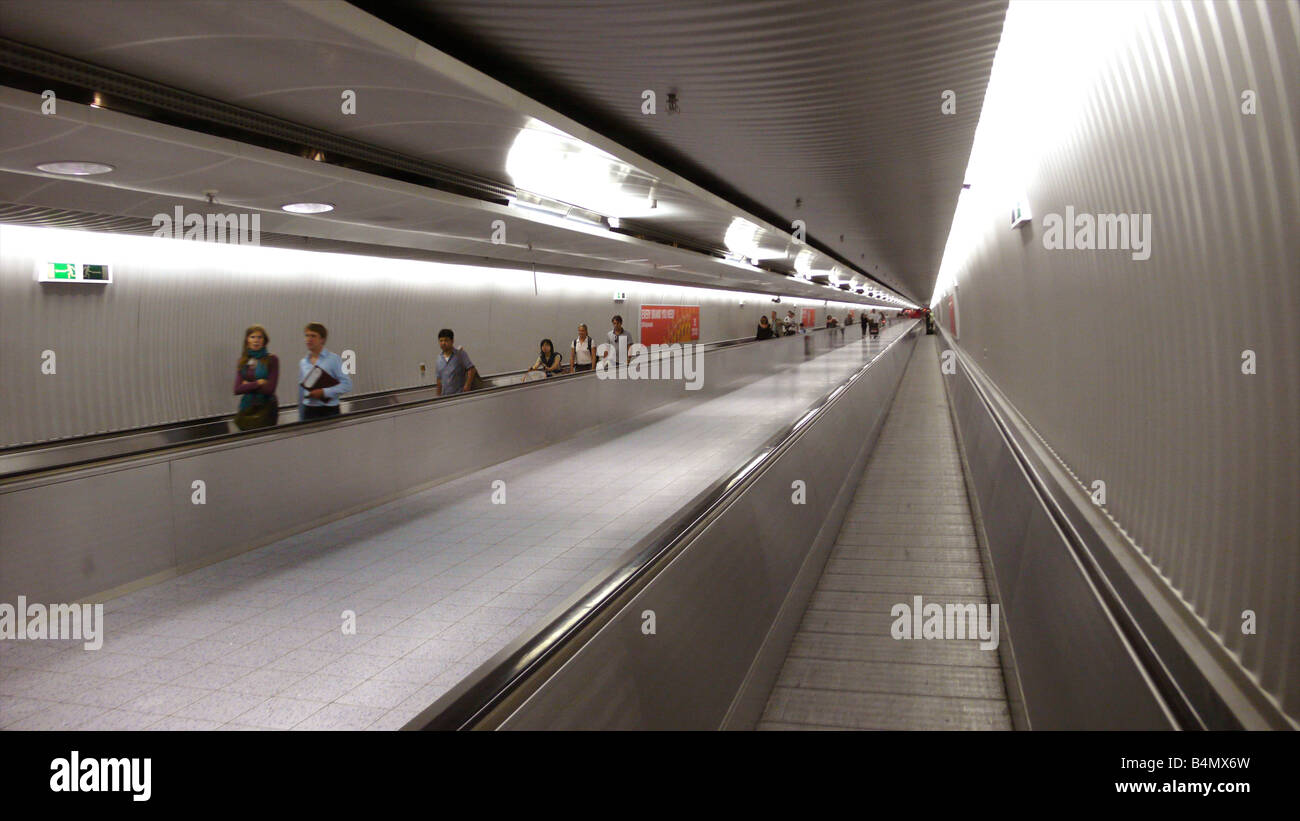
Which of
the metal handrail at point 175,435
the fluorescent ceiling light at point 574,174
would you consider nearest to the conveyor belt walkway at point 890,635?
the fluorescent ceiling light at point 574,174

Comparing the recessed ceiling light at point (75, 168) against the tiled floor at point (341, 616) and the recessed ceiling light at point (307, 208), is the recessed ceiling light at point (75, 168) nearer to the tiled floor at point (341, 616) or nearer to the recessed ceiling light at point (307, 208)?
the recessed ceiling light at point (307, 208)

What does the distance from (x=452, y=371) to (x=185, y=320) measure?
316 cm

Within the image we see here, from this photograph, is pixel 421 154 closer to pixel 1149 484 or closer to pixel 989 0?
pixel 989 0

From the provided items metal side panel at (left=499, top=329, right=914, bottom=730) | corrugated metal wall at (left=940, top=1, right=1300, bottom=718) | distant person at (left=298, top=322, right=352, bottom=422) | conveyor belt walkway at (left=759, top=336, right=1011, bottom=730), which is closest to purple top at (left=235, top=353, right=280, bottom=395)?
distant person at (left=298, top=322, right=352, bottom=422)

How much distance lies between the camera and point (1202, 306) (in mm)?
2520

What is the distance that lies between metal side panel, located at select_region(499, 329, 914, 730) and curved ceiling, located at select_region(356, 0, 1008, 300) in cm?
286

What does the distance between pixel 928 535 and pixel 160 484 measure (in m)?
6.15

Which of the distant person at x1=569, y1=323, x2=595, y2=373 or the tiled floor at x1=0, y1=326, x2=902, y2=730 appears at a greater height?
the distant person at x1=569, y1=323, x2=595, y2=373

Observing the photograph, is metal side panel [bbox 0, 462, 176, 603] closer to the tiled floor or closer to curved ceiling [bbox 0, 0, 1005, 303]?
the tiled floor

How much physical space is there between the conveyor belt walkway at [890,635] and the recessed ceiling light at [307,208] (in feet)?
19.7

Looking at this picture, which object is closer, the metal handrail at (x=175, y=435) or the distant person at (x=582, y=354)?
the metal handrail at (x=175, y=435)

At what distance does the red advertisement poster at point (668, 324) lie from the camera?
24.5 m

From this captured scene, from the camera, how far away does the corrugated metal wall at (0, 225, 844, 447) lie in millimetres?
8133

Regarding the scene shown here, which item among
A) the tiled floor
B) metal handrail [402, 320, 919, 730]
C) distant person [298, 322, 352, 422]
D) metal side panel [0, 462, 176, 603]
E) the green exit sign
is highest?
the green exit sign
